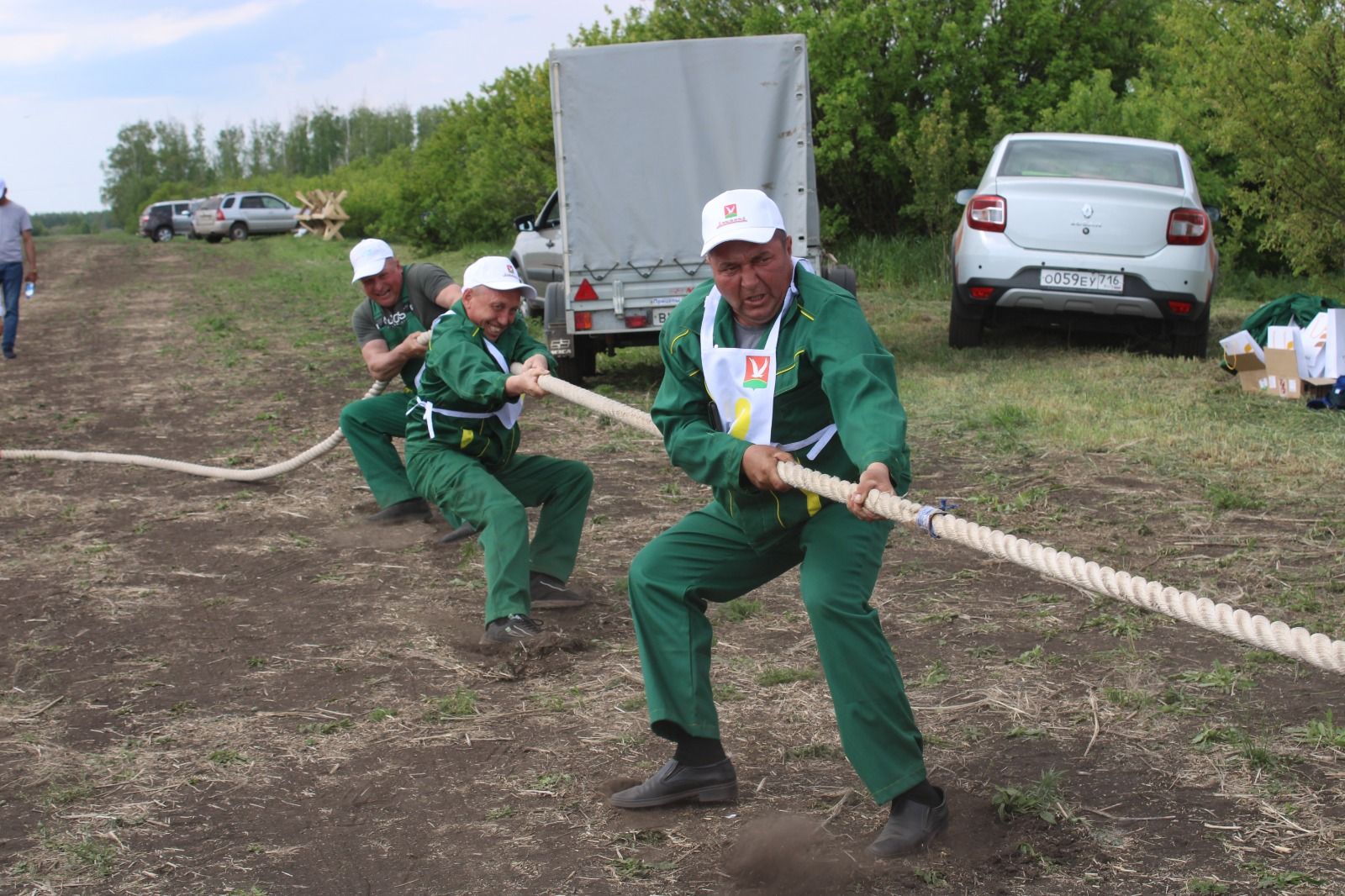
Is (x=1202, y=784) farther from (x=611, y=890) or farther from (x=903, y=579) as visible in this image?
(x=903, y=579)

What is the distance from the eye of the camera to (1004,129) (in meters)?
19.9

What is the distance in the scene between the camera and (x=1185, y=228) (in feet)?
37.5

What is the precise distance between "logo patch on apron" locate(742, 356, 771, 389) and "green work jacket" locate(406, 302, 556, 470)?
214 cm

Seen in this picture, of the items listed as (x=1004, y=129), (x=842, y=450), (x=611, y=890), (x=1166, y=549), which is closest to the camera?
(x=611, y=890)

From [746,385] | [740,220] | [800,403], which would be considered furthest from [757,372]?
[740,220]

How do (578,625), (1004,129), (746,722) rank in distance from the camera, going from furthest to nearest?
(1004,129), (578,625), (746,722)

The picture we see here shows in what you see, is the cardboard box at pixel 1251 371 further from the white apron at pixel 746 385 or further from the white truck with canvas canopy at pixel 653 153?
the white apron at pixel 746 385

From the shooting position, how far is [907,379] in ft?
37.6

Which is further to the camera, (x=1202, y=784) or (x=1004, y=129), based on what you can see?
(x=1004, y=129)

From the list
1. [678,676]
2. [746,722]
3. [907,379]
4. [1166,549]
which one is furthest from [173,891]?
[907,379]

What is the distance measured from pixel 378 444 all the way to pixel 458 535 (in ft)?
2.93

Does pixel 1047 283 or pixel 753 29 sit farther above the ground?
pixel 753 29

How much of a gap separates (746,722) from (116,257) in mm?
36060

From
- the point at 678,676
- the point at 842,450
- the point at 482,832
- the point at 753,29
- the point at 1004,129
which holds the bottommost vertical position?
the point at 482,832
